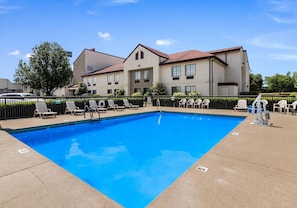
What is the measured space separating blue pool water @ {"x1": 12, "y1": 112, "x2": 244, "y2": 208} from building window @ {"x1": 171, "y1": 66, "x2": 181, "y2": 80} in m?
14.4

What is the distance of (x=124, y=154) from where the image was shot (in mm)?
4852

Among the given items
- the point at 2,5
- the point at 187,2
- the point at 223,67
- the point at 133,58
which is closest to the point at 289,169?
the point at 187,2

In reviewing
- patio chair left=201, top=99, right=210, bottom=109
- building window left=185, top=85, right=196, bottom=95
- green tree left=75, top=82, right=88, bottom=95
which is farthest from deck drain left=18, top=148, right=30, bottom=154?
green tree left=75, top=82, right=88, bottom=95

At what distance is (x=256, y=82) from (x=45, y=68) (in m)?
48.2

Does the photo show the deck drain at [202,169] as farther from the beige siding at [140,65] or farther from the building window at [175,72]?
the beige siding at [140,65]

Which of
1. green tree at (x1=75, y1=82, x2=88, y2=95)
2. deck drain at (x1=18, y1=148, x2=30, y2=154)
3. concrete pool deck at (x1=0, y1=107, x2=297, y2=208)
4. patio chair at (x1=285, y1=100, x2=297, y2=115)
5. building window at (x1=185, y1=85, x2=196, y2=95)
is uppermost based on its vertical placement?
green tree at (x1=75, y1=82, x2=88, y2=95)

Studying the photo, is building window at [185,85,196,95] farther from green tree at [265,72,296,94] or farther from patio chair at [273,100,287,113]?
green tree at [265,72,296,94]

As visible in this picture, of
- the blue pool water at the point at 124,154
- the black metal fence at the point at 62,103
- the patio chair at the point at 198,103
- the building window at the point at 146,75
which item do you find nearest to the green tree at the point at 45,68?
the building window at the point at 146,75

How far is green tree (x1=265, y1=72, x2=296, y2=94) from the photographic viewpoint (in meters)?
37.8

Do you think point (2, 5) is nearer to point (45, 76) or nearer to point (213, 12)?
point (213, 12)

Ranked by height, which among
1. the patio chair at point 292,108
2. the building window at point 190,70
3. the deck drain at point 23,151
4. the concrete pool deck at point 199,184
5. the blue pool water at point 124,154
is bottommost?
the blue pool water at point 124,154

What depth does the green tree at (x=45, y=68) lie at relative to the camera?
68.8 feet

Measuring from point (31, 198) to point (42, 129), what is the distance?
5758mm

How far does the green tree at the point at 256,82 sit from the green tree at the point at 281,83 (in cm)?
312
